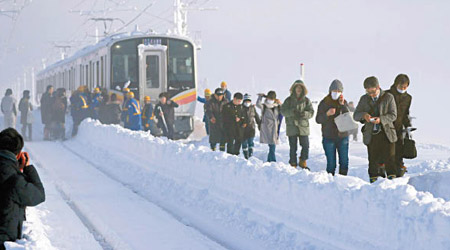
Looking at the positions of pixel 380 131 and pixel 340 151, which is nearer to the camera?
pixel 380 131

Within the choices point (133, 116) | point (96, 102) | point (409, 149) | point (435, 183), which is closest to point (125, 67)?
point (96, 102)

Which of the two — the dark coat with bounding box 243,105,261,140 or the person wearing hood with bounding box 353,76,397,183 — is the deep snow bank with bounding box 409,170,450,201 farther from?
the dark coat with bounding box 243,105,261,140

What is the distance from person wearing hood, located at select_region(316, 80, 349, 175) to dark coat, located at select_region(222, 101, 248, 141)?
3188mm

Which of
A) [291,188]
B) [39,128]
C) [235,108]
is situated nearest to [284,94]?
[39,128]

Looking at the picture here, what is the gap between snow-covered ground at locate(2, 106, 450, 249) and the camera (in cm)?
541

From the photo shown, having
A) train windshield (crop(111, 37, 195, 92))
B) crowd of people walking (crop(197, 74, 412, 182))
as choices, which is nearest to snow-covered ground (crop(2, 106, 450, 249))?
crowd of people walking (crop(197, 74, 412, 182))

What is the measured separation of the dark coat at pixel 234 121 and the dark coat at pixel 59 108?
8.91 meters

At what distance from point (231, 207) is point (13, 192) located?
393 centimetres

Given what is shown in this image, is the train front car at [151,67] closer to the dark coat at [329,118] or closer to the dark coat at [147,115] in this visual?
the dark coat at [147,115]

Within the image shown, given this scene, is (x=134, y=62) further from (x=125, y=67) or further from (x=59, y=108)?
(x=59, y=108)

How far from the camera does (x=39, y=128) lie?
2722 cm

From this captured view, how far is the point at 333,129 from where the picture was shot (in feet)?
30.6

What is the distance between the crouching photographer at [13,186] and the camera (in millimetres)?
4363

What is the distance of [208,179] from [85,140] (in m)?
10.1
